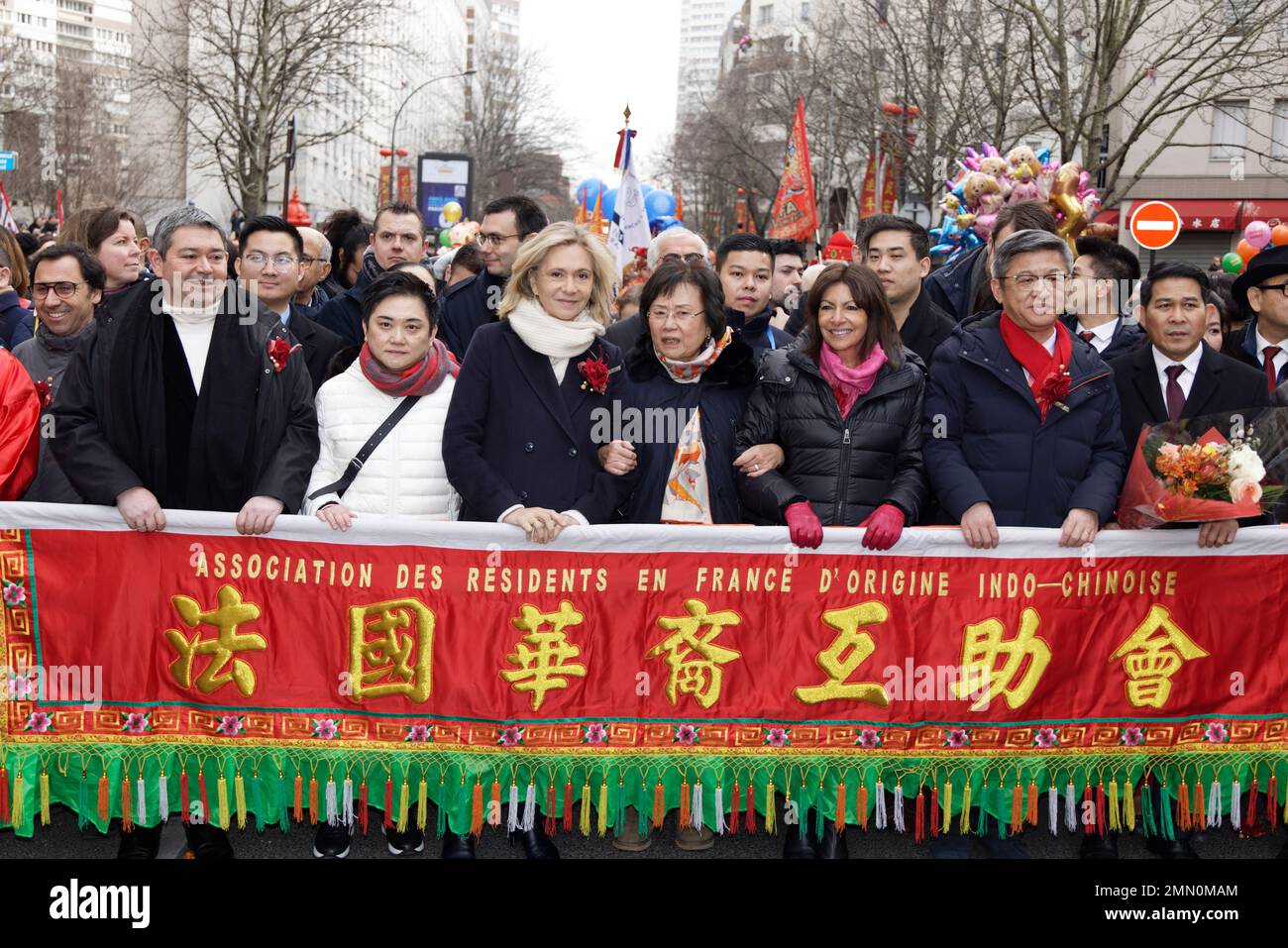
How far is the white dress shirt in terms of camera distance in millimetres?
4980

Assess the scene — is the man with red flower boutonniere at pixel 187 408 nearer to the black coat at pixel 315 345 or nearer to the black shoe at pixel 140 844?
the black shoe at pixel 140 844

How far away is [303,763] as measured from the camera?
4.14 metres

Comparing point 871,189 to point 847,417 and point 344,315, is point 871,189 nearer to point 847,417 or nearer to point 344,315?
point 344,315

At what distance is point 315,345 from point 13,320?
185cm

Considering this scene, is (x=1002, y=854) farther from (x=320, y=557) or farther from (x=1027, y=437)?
Result: (x=320, y=557)

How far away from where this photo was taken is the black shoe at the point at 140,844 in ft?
13.9

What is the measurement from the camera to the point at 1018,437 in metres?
4.44

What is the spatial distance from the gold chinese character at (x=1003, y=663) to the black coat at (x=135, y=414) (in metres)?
2.30

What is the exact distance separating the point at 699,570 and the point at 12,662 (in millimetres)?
2248

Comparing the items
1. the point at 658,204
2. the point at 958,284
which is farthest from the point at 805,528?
the point at 658,204

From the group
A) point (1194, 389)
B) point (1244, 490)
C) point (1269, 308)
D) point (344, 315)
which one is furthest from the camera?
point (344, 315)

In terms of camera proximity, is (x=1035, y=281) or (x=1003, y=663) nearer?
(x=1003, y=663)

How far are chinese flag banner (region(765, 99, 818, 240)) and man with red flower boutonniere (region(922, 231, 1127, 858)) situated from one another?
957cm

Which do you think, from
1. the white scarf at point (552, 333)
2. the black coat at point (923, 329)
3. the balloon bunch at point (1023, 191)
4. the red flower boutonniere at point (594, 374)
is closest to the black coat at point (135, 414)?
the white scarf at point (552, 333)
